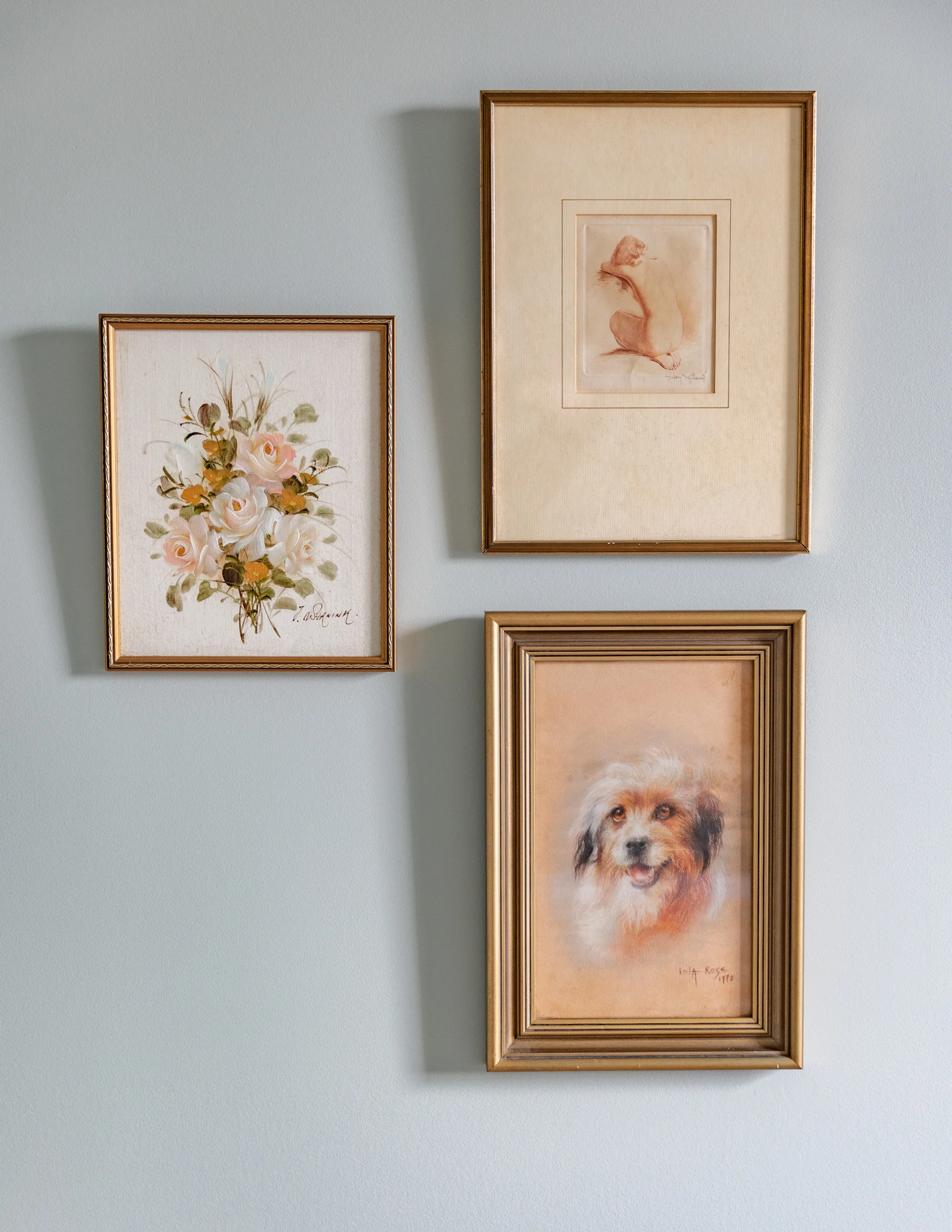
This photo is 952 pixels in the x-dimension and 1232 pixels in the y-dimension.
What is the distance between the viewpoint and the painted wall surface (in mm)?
975

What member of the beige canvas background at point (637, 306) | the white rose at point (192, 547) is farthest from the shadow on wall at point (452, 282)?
the white rose at point (192, 547)

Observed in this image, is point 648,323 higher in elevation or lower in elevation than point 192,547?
higher

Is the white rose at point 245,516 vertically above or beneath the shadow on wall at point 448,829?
above

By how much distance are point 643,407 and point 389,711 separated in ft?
1.47

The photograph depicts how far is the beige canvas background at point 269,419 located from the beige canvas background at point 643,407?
152 mm

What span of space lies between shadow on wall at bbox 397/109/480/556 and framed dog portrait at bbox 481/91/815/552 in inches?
1.1

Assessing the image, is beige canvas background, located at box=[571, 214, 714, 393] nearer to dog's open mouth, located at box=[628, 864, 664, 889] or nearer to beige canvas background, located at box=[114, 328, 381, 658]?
beige canvas background, located at box=[114, 328, 381, 658]

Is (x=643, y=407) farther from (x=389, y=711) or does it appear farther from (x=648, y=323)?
(x=389, y=711)

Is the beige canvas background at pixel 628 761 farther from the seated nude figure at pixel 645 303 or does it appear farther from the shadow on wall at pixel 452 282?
the seated nude figure at pixel 645 303

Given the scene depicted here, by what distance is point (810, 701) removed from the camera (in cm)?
100

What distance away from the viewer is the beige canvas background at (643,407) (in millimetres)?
955

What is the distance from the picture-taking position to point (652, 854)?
0.99 m
